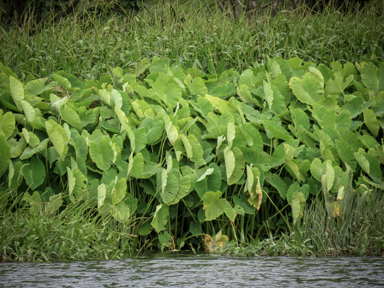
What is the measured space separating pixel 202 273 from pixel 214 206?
886mm

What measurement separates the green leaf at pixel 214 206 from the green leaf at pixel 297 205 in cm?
41

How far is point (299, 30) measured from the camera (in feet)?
16.1

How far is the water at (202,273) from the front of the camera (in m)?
1.88

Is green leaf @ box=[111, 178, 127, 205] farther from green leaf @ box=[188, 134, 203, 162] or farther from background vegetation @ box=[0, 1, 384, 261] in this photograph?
green leaf @ box=[188, 134, 203, 162]

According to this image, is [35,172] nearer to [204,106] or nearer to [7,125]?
[7,125]

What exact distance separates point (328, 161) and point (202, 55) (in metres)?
1.98

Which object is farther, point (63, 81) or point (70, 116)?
point (63, 81)

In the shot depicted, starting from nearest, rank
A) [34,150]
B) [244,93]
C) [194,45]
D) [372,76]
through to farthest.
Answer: [34,150] → [244,93] → [372,76] → [194,45]

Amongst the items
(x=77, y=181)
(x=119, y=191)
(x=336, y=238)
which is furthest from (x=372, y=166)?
(x=77, y=181)

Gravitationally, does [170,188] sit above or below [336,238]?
above

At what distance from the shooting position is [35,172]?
9.95 feet

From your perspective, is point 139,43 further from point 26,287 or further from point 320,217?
point 26,287

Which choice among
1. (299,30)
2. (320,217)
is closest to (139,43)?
(299,30)

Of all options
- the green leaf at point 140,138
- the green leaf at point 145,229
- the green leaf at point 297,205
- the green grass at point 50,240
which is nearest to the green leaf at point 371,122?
the green leaf at point 297,205
